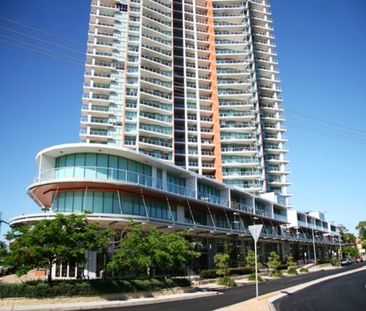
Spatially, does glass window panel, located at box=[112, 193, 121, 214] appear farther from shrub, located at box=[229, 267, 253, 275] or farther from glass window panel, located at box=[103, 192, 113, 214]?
shrub, located at box=[229, 267, 253, 275]

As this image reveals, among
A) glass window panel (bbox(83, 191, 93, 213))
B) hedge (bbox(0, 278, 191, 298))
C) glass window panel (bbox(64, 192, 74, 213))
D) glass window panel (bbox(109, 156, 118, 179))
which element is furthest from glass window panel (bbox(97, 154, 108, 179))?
hedge (bbox(0, 278, 191, 298))

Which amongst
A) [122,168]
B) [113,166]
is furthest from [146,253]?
[122,168]

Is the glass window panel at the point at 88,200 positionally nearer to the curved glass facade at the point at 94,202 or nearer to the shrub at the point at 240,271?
the curved glass facade at the point at 94,202

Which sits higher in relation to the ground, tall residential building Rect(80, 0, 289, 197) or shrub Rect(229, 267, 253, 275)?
tall residential building Rect(80, 0, 289, 197)

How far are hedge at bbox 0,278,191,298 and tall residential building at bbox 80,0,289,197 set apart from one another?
56.5 meters

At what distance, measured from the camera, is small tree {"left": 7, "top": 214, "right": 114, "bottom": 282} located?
2391 cm

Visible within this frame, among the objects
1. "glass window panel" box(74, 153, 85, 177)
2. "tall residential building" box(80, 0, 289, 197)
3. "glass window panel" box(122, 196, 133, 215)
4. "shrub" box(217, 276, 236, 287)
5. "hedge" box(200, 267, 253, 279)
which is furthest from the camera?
"tall residential building" box(80, 0, 289, 197)

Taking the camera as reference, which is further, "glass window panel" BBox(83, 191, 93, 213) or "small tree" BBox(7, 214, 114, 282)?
"glass window panel" BBox(83, 191, 93, 213)

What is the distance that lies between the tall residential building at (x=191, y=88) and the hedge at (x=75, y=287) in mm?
56499

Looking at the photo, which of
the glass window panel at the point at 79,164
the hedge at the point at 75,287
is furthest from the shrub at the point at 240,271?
the glass window panel at the point at 79,164

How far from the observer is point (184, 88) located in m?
101

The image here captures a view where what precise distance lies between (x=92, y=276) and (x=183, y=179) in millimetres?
A: 19232

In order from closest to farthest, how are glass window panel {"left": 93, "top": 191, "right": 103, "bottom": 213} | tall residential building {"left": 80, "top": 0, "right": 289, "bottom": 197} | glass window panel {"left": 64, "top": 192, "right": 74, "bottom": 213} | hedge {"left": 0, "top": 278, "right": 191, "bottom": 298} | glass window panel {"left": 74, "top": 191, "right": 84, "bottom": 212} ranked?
hedge {"left": 0, "top": 278, "right": 191, "bottom": 298} → glass window panel {"left": 74, "top": 191, "right": 84, "bottom": 212} → glass window panel {"left": 64, "top": 192, "right": 74, "bottom": 213} → glass window panel {"left": 93, "top": 191, "right": 103, "bottom": 213} → tall residential building {"left": 80, "top": 0, "right": 289, "bottom": 197}

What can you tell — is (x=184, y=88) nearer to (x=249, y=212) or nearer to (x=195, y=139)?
(x=195, y=139)
